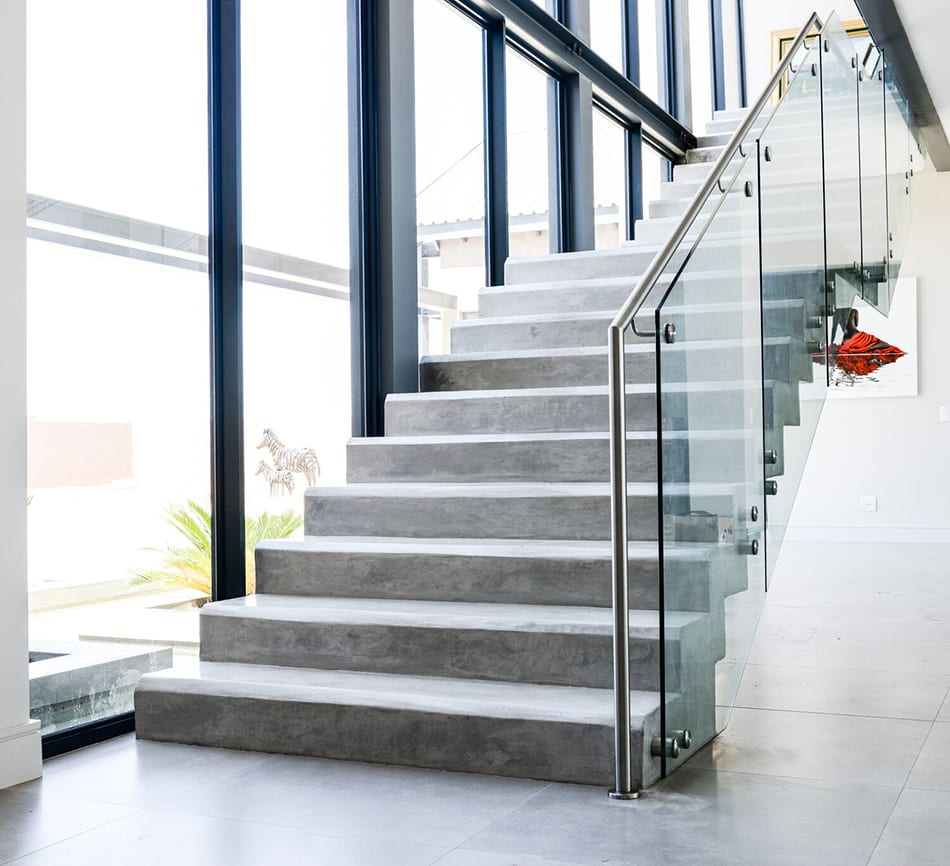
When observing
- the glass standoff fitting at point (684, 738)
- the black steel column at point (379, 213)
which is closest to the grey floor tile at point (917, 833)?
the glass standoff fitting at point (684, 738)

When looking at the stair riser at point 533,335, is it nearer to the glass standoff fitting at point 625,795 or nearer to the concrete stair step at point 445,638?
the concrete stair step at point 445,638

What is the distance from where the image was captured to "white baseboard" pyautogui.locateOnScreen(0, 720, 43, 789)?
3082 millimetres

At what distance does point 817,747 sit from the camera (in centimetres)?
322

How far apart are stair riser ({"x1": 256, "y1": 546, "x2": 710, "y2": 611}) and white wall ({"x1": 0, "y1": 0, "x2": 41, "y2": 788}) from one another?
1.12 meters

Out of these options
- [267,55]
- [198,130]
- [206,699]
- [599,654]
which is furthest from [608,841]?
[267,55]

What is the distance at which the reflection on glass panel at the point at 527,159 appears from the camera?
22.1ft

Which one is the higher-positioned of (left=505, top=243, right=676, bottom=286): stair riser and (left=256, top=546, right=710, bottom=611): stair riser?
(left=505, top=243, right=676, bottom=286): stair riser

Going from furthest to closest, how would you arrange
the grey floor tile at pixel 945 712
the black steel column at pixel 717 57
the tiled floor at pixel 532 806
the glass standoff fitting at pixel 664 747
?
1. the black steel column at pixel 717 57
2. the grey floor tile at pixel 945 712
3. the glass standoff fitting at pixel 664 747
4. the tiled floor at pixel 532 806

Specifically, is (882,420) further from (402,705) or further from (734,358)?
(402,705)

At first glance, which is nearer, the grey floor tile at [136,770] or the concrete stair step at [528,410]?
the grey floor tile at [136,770]

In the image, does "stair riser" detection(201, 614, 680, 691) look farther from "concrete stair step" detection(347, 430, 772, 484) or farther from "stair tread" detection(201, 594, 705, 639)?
"concrete stair step" detection(347, 430, 772, 484)

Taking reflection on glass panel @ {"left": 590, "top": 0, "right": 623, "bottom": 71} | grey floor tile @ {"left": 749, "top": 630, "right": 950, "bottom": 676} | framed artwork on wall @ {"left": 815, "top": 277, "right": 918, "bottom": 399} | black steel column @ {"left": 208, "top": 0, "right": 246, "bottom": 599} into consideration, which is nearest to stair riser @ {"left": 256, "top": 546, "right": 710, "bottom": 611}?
black steel column @ {"left": 208, "top": 0, "right": 246, "bottom": 599}

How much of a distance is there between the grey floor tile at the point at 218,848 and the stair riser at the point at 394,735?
54 cm

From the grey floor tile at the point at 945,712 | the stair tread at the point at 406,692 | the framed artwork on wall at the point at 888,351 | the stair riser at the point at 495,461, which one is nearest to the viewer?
the stair tread at the point at 406,692
